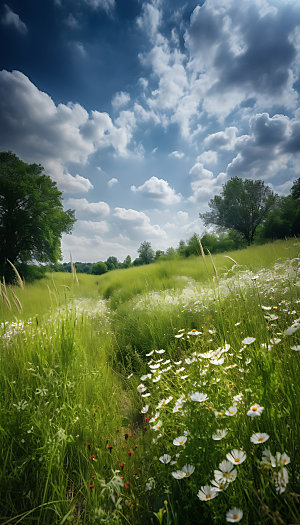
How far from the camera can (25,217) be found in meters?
13.8

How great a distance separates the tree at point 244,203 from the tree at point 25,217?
20867mm

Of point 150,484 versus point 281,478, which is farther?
point 150,484

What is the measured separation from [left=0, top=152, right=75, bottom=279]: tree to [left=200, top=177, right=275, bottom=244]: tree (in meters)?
20.9

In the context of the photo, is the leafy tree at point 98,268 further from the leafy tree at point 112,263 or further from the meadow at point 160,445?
the meadow at point 160,445

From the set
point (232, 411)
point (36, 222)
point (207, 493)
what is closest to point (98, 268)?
point (36, 222)

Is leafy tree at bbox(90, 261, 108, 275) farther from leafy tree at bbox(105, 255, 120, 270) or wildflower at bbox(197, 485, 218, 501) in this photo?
wildflower at bbox(197, 485, 218, 501)

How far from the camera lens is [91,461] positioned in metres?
1.79

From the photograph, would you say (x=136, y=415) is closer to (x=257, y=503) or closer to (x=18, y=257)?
(x=257, y=503)

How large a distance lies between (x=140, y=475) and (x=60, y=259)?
55.8ft

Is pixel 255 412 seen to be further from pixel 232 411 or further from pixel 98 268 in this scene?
pixel 98 268

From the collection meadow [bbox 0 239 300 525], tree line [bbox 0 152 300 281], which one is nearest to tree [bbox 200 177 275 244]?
tree line [bbox 0 152 300 281]

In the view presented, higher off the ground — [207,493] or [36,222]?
[36,222]

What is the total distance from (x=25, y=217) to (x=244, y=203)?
24.8 meters

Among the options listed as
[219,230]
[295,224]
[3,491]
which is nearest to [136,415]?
[3,491]
